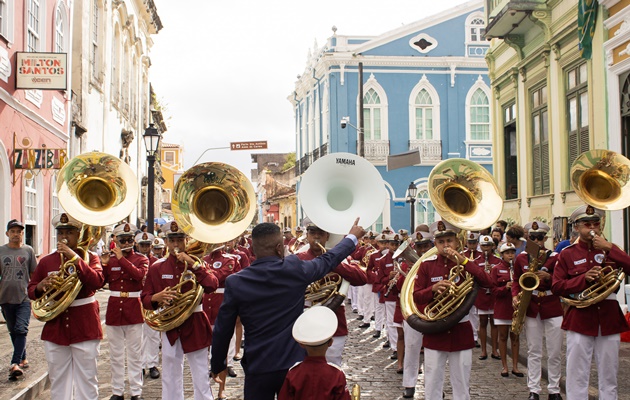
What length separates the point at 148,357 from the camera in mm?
10141

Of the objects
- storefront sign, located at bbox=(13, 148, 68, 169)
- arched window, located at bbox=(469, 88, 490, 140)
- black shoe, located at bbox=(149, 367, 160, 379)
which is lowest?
black shoe, located at bbox=(149, 367, 160, 379)

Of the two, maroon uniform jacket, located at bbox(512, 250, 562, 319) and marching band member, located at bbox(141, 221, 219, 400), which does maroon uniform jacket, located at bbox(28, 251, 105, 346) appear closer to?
marching band member, located at bbox(141, 221, 219, 400)

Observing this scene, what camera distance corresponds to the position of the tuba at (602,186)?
7.07 meters

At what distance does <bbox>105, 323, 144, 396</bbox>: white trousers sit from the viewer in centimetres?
841

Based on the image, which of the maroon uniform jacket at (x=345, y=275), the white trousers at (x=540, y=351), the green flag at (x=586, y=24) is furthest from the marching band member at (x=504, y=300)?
the green flag at (x=586, y=24)

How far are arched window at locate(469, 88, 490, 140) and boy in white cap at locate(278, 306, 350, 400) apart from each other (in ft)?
106

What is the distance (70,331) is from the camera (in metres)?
7.13

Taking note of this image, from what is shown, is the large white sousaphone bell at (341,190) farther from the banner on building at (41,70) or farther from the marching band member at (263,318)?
the banner on building at (41,70)

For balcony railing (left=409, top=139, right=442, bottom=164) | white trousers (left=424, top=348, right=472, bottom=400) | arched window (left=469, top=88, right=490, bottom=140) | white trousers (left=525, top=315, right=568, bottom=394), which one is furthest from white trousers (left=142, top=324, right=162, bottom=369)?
arched window (left=469, top=88, right=490, bottom=140)

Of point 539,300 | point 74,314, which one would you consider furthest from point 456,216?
point 74,314

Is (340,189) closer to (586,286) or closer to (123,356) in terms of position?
(586,286)

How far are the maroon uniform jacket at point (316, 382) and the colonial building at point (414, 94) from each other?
30023 millimetres

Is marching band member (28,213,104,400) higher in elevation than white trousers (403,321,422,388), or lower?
higher

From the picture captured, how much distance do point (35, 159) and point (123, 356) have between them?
7.73 metres
